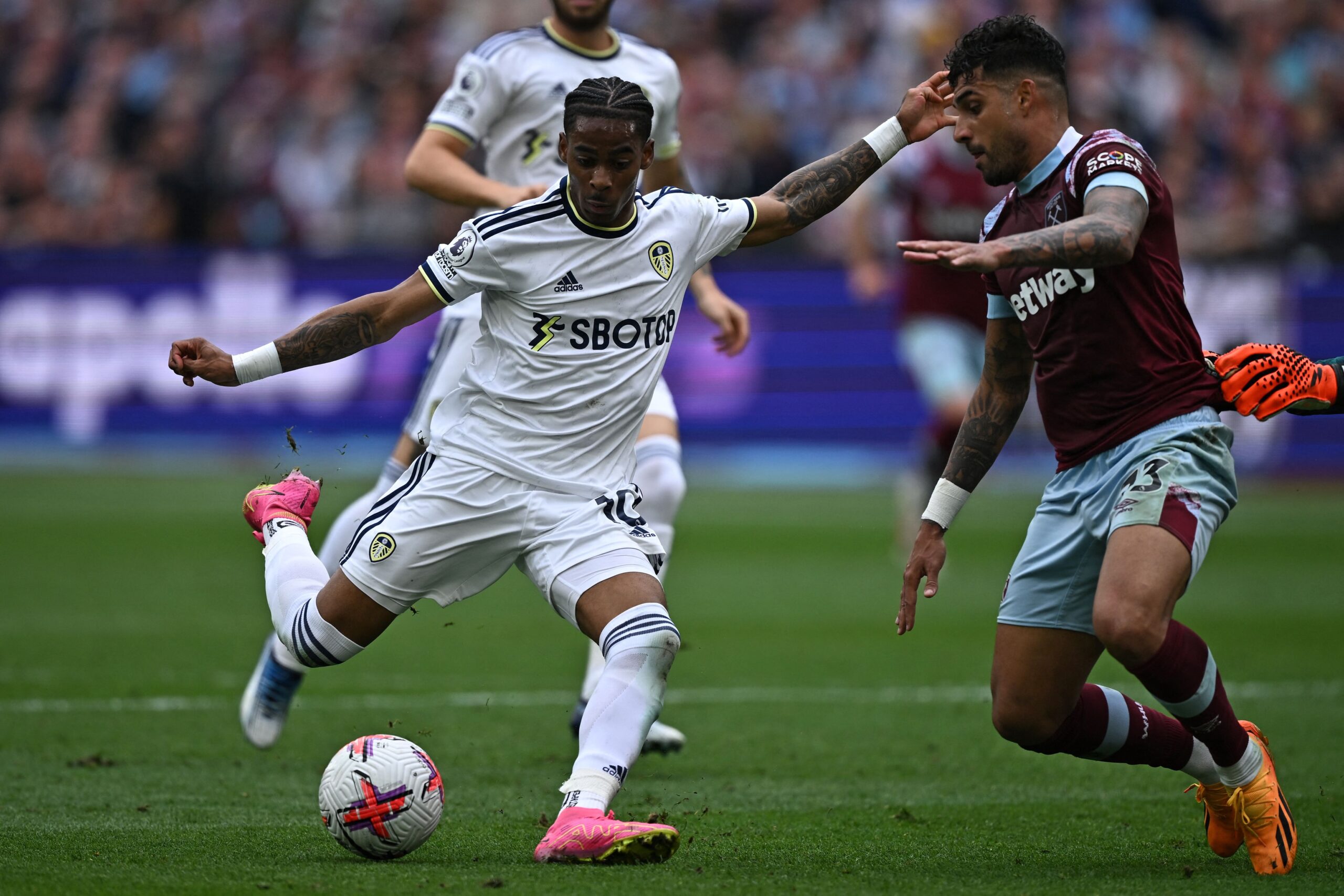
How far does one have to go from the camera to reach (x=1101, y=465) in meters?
4.77

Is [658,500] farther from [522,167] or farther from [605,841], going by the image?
[605,841]

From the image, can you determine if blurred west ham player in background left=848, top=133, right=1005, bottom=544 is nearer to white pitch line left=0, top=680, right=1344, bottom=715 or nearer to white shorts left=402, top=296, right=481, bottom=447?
white pitch line left=0, top=680, right=1344, bottom=715

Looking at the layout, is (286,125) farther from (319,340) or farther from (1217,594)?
(319,340)

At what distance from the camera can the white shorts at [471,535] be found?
192 inches

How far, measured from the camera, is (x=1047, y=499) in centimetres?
492

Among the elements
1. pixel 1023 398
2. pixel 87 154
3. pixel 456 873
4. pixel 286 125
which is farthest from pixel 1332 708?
pixel 87 154

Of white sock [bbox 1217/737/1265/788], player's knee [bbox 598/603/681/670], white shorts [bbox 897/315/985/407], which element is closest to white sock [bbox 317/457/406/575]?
player's knee [bbox 598/603/681/670]

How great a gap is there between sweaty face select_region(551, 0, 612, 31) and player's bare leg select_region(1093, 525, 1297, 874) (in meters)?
3.28

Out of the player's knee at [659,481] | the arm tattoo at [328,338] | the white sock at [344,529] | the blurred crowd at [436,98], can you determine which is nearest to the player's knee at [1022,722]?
the player's knee at [659,481]

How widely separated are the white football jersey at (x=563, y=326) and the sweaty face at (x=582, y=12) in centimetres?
184

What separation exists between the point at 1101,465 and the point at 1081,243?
2.61 feet

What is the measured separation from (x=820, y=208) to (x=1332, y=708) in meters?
3.80

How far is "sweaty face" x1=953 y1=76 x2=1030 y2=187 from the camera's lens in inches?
190

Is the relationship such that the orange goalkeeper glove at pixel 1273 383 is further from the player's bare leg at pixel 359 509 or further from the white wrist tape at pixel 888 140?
the player's bare leg at pixel 359 509
